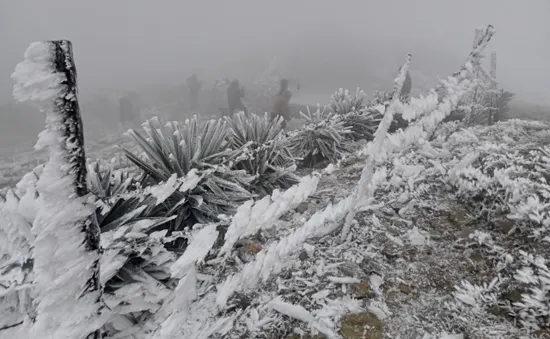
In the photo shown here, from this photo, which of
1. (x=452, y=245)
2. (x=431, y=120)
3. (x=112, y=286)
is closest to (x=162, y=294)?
(x=112, y=286)

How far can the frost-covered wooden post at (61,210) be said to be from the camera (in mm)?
791

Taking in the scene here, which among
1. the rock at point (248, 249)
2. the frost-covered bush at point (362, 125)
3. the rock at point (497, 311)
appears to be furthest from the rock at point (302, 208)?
the frost-covered bush at point (362, 125)

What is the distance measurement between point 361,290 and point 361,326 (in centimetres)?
28

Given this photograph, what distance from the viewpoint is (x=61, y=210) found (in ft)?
2.89

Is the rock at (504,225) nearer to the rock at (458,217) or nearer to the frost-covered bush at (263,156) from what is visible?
the rock at (458,217)

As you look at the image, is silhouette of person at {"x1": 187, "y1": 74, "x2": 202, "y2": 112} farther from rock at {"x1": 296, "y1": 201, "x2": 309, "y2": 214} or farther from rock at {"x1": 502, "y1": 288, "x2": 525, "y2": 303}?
rock at {"x1": 502, "y1": 288, "x2": 525, "y2": 303}

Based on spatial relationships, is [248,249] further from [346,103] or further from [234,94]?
[234,94]

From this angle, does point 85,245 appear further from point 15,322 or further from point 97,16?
point 97,16

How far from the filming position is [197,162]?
10.6ft

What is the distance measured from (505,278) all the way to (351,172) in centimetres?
256

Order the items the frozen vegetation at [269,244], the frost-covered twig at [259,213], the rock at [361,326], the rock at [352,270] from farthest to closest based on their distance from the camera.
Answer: the rock at [352,270]
the rock at [361,326]
the frost-covered twig at [259,213]
the frozen vegetation at [269,244]

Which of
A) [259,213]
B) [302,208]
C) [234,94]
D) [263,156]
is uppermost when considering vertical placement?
[259,213]

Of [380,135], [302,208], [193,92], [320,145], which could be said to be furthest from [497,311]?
[193,92]

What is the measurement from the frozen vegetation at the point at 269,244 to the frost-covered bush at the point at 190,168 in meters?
0.02
